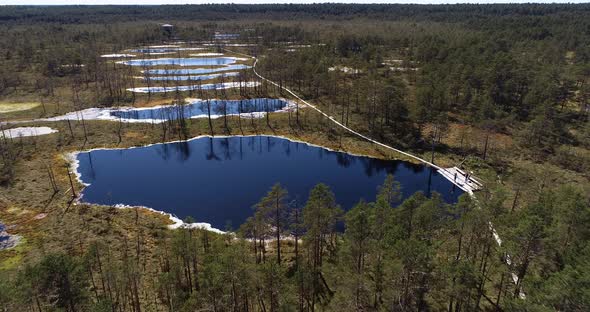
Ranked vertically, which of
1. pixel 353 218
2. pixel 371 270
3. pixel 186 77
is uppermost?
pixel 353 218

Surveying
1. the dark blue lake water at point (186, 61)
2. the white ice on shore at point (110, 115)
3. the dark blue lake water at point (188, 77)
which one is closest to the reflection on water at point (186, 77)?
the dark blue lake water at point (188, 77)

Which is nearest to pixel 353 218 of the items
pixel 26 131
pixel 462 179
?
pixel 462 179

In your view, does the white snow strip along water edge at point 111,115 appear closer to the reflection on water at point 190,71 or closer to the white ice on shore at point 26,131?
the white ice on shore at point 26,131

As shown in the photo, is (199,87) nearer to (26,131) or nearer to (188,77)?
(188,77)

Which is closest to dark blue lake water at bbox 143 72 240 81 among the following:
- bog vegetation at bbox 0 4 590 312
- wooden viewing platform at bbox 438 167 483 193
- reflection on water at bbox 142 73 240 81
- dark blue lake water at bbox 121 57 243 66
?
reflection on water at bbox 142 73 240 81

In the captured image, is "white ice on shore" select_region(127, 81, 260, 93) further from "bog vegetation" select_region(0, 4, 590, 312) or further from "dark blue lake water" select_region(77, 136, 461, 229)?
"dark blue lake water" select_region(77, 136, 461, 229)
